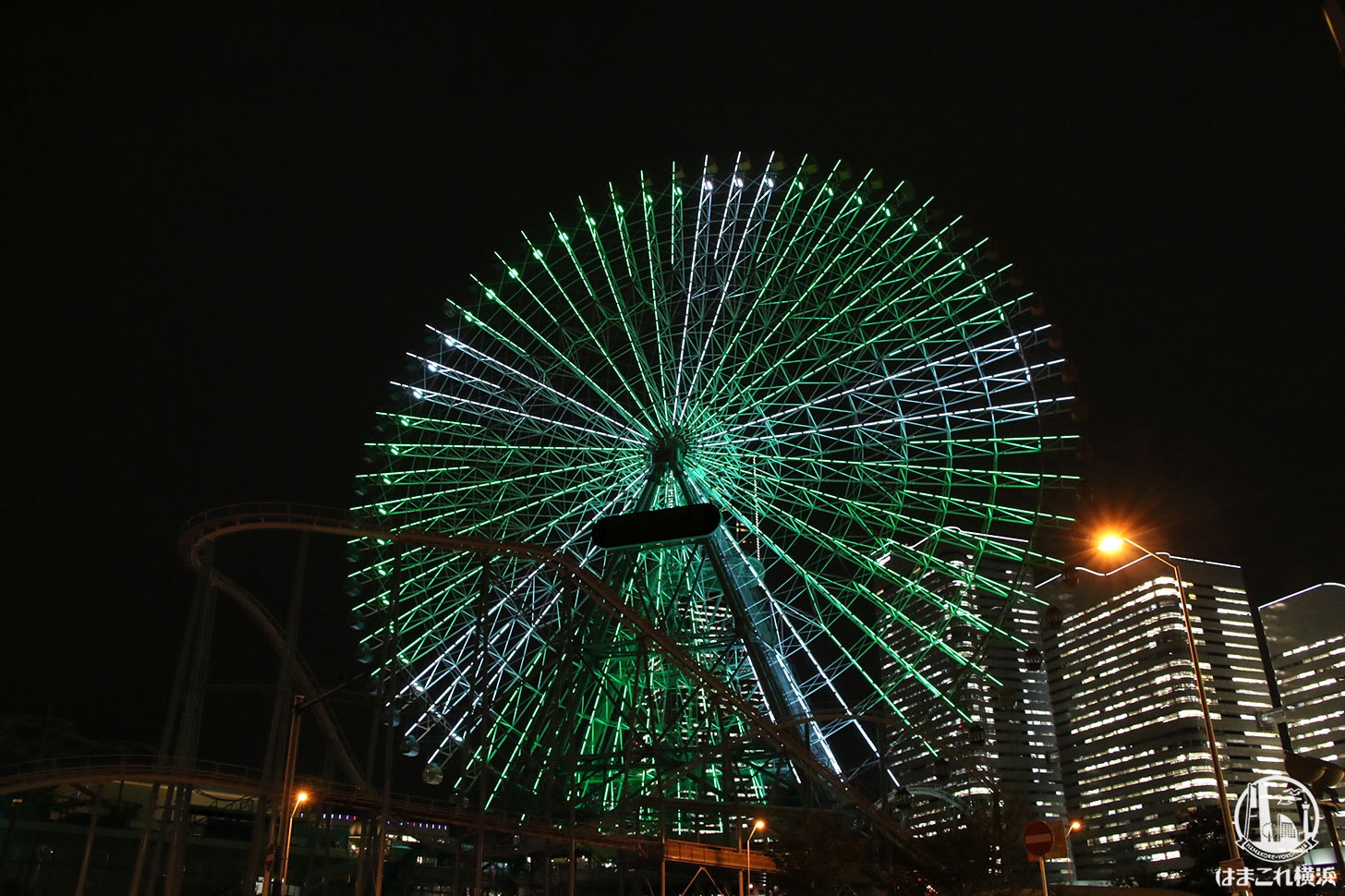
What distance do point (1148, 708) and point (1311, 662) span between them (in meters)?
22.8

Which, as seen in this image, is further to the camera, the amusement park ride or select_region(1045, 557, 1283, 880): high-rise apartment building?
select_region(1045, 557, 1283, 880): high-rise apartment building

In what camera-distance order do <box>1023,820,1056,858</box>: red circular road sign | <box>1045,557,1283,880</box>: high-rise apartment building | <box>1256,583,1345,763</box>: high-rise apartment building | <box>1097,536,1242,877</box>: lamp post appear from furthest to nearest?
<box>1256,583,1345,763</box>: high-rise apartment building < <box>1045,557,1283,880</box>: high-rise apartment building < <box>1097,536,1242,877</box>: lamp post < <box>1023,820,1056,858</box>: red circular road sign

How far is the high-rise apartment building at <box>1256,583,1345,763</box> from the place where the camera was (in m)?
104

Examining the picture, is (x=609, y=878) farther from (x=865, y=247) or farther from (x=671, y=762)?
(x=865, y=247)

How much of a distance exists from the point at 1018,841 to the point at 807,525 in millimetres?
10210

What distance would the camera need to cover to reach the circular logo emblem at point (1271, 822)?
56.0 feet

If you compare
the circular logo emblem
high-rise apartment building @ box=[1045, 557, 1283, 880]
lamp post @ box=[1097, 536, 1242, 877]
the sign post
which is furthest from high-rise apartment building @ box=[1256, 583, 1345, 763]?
the sign post

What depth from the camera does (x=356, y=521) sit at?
28953mm

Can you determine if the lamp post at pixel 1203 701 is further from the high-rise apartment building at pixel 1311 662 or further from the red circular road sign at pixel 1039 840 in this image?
the high-rise apartment building at pixel 1311 662

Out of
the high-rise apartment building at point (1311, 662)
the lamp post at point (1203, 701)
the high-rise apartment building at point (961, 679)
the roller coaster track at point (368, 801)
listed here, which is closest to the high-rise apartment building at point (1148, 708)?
the high-rise apartment building at point (1311, 662)

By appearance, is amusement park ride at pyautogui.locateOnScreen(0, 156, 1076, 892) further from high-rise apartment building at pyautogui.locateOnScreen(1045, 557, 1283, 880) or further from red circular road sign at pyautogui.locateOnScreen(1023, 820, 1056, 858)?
high-rise apartment building at pyautogui.locateOnScreen(1045, 557, 1283, 880)

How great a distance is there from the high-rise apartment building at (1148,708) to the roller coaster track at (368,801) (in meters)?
77.1

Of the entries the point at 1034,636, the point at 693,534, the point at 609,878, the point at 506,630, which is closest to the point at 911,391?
the point at 693,534

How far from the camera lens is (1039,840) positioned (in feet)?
33.8
